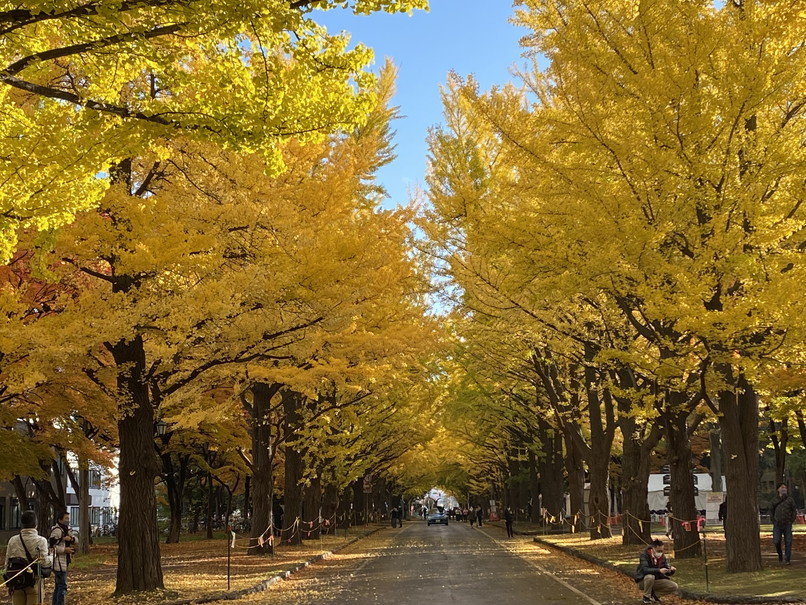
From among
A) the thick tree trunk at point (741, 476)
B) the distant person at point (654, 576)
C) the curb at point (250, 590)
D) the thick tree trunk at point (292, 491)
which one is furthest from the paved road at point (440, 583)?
the thick tree trunk at point (292, 491)

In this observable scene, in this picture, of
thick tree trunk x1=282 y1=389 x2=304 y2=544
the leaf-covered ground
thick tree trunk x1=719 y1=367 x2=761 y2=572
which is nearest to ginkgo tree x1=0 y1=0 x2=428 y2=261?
the leaf-covered ground

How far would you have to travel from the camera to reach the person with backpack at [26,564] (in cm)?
1011

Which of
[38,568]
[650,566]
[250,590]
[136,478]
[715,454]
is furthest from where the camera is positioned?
[715,454]

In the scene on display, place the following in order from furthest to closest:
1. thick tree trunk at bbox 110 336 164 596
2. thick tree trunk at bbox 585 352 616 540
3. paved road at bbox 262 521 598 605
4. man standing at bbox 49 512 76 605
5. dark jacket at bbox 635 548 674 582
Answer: thick tree trunk at bbox 585 352 616 540
thick tree trunk at bbox 110 336 164 596
paved road at bbox 262 521 598 605
dark jacket at bbox 635 548 674 582
man standing at bbox 49 512 76 605

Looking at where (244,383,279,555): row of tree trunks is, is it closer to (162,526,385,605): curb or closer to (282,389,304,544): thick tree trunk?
(162,526,385,605): curb

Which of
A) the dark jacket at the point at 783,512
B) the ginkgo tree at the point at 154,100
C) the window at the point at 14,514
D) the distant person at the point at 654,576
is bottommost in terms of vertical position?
the window at the point at 14,514

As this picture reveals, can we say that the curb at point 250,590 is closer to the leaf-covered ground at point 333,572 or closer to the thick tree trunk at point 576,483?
the leaf-covered ground at point 333,572

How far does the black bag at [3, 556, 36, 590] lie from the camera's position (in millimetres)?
10039

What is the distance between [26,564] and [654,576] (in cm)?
853

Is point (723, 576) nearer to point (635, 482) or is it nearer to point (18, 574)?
point (635, 482)

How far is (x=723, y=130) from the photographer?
12016 mm

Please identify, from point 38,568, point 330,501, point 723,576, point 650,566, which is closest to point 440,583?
point 650,566

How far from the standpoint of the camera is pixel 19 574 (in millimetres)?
10000

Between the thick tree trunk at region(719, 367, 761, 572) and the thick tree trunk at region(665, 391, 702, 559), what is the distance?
2.82 metres
